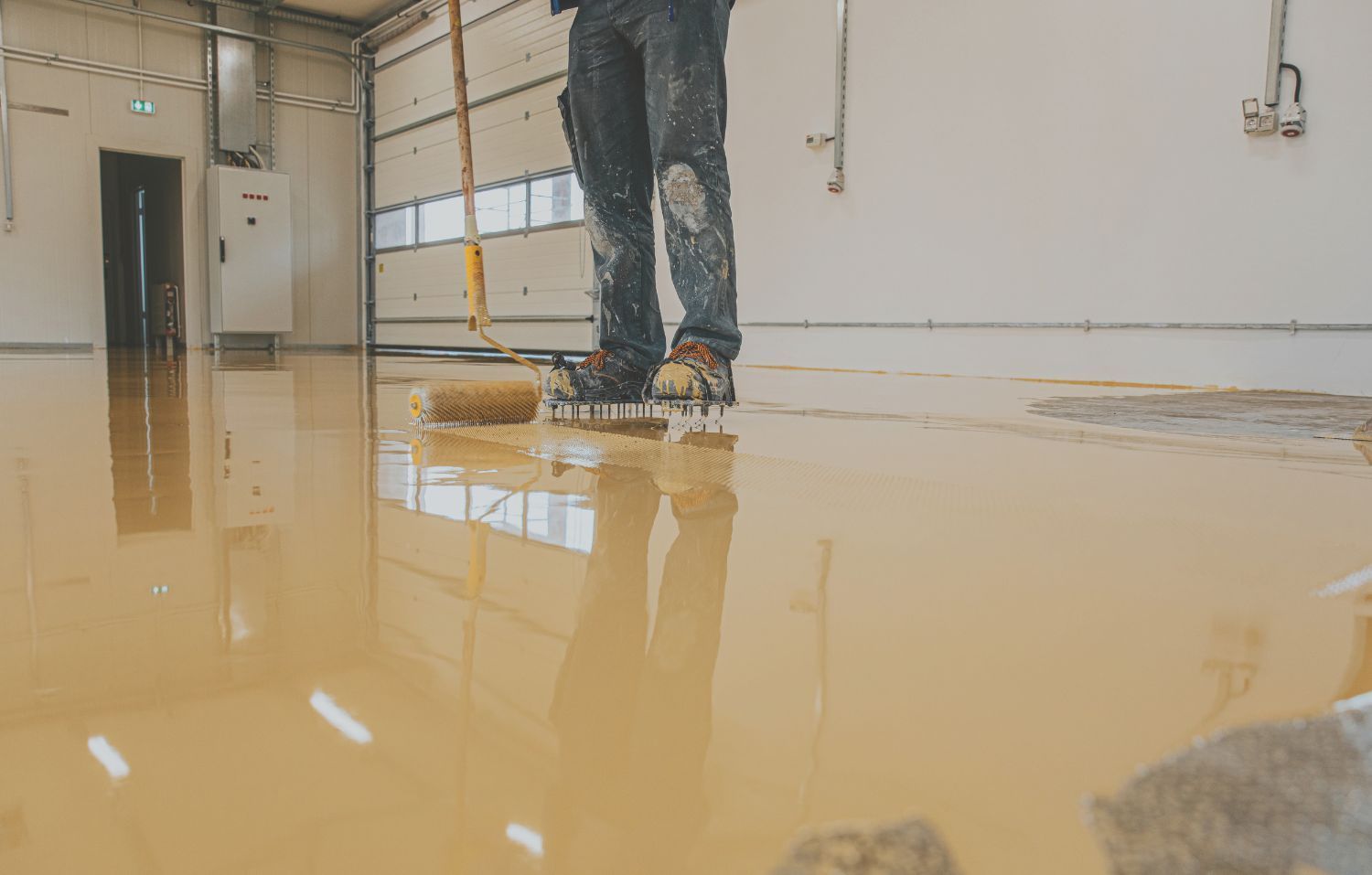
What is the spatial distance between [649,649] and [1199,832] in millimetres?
312

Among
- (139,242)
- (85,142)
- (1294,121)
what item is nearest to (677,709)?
(1294,121)

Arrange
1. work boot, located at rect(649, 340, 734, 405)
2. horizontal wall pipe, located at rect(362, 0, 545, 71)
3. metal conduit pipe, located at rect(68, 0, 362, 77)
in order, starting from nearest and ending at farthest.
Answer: work boot, located at rect(649, 340, 734, 405) < horizontal wall pipe, located at rect(362, 0, 545, 71) < metal conduit pipe, located at rect(68, 0, 362, 77)

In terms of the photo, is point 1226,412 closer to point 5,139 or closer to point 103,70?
point 5,139

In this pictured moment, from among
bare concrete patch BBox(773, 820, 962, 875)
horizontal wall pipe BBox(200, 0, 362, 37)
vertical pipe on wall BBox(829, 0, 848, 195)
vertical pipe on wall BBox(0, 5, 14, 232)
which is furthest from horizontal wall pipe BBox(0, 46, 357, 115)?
bare concrete patch BBox(773, 820, 962, 875)

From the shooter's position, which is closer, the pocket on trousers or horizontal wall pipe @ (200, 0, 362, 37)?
the pocket on trousers

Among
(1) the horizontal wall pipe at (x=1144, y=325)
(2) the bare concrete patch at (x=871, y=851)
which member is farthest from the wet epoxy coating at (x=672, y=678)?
(1) the horizontal wall pipe at (x=1144, y=325)

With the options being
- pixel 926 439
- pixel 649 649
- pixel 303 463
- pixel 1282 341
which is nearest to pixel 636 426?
pixel 926 439

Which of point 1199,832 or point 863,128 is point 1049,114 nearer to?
point 863,128

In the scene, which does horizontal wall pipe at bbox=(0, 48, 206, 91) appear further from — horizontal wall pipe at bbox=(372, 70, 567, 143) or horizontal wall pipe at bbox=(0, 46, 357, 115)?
horizontal wall pipe at bbox=(372, 70, 567, 143)

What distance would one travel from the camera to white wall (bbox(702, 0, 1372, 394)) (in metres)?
4.32

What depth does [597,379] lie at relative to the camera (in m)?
2.28

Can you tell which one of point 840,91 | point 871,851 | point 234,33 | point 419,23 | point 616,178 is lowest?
point 871,851

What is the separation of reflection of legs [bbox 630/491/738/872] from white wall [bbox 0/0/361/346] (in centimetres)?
1137

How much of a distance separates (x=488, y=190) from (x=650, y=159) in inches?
284
